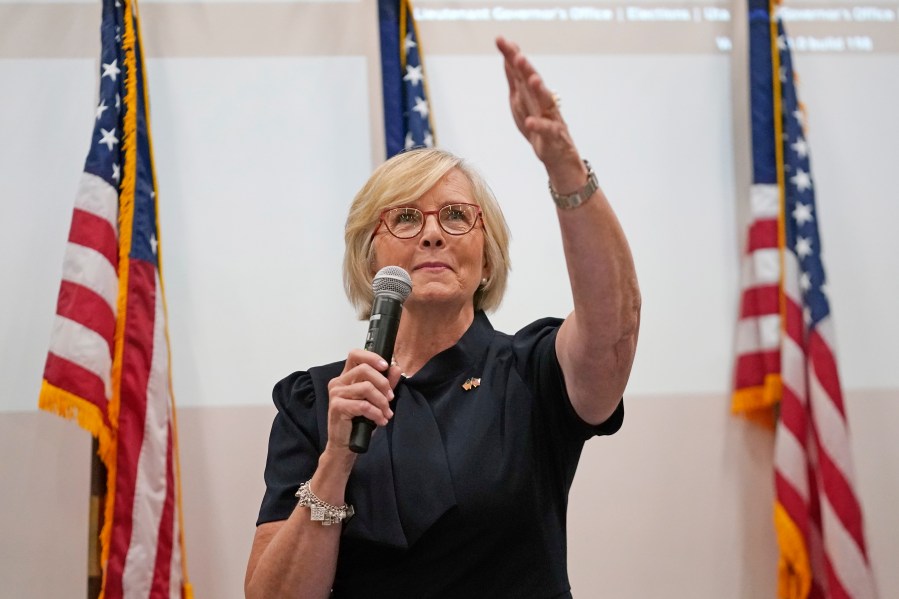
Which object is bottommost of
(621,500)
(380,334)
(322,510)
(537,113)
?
(621,500)

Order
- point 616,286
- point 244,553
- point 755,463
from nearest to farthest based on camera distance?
1. point 616,286
2. point 244,553
3. point 755,463

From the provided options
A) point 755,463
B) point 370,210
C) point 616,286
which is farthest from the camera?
point 755,463

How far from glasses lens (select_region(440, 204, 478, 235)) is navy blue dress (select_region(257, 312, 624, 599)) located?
0.21m

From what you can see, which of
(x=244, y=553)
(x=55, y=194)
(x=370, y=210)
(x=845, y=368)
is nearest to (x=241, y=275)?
(x=55, y=194)

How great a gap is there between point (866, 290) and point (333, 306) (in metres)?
1.92

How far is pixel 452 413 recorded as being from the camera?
1.67m

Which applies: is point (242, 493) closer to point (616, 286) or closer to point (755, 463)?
point (755, 463)

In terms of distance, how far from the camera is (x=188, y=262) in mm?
3412

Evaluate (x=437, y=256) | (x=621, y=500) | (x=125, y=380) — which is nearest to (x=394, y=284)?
(x=437, y=256)

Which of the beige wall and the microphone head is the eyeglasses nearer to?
the microphone head

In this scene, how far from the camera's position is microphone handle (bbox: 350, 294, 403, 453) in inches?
53.7

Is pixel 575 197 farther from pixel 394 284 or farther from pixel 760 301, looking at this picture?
pixel 760 301

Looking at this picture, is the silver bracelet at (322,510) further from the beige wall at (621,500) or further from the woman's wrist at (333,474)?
the beige wall at (621,500)

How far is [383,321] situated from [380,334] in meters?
0.02
